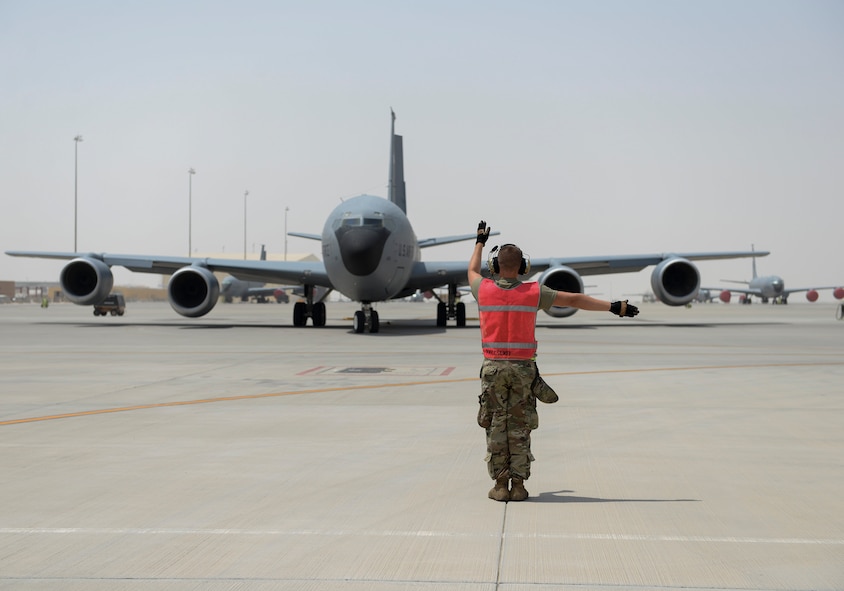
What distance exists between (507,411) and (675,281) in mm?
29202

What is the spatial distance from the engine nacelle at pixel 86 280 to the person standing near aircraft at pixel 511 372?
29.2m

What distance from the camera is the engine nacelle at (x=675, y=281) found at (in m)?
33.5

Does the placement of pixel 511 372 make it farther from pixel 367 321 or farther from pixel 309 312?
pixel 309 312

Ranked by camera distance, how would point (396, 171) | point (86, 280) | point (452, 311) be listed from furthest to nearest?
point (396, 171) < point (452, 311) < point (86, 280)

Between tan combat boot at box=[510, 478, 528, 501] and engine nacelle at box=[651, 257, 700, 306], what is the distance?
2841 cm

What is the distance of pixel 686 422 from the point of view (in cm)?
967

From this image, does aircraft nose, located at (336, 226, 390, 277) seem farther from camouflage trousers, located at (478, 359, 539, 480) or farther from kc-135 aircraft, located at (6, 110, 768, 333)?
camouflage trousers, located at (478, 359, 539, 480)

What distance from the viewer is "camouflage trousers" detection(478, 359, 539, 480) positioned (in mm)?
6191

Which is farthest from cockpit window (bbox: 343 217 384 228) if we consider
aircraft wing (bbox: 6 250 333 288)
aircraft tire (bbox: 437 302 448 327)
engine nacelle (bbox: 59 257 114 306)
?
engine nacelle (bbox: 59 257 114 306)

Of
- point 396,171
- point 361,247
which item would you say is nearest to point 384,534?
point 361,247

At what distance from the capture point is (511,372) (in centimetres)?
625

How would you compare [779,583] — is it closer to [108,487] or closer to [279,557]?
[279,557]

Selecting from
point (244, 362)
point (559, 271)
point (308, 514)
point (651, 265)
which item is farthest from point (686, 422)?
point (651, 265)

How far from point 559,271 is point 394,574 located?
2830 centimetres
